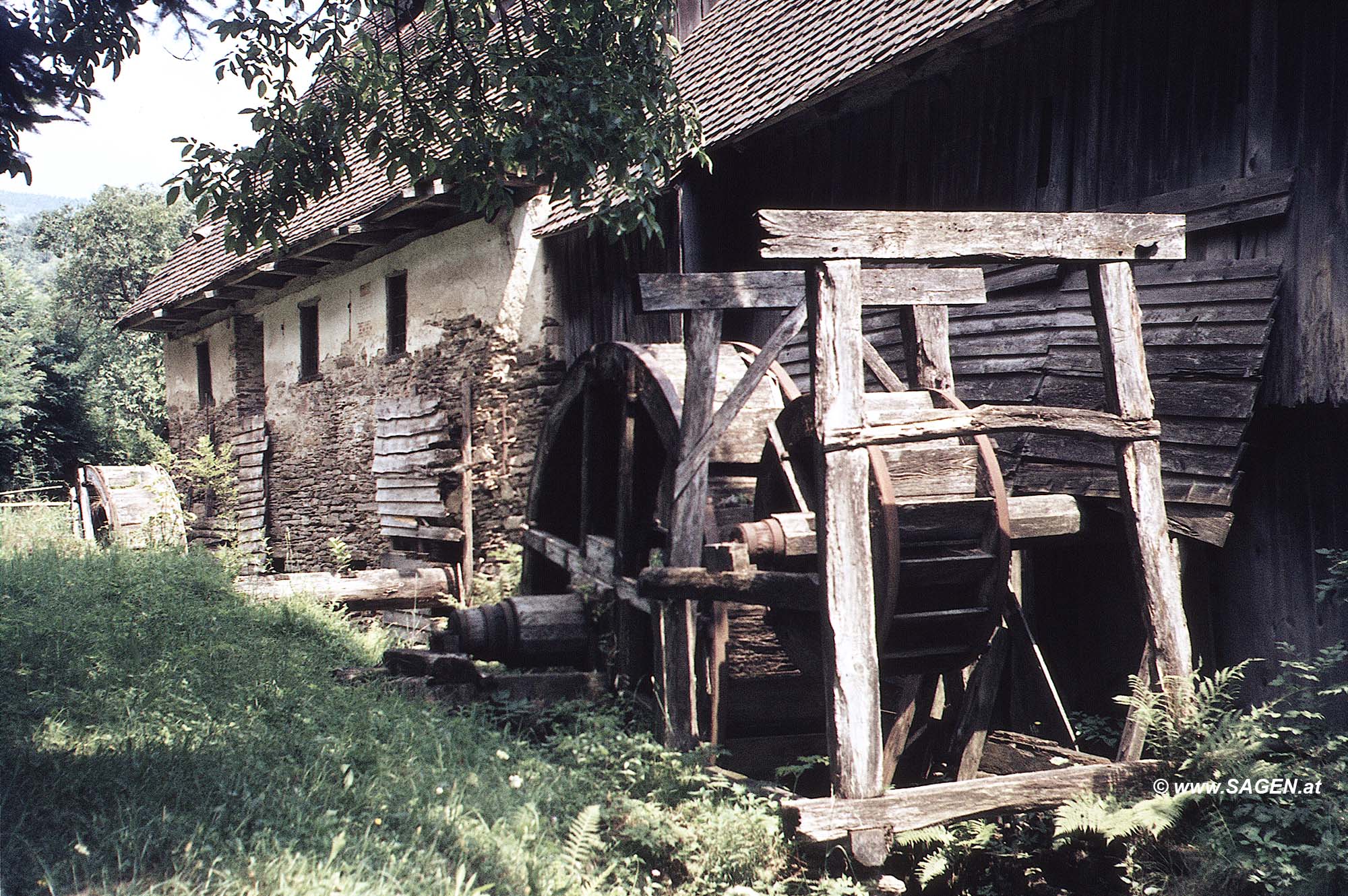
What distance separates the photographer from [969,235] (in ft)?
14.1

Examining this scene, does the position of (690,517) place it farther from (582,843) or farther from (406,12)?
(406,12)

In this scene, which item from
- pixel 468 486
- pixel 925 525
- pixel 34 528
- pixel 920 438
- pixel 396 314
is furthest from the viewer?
pixel 396 314

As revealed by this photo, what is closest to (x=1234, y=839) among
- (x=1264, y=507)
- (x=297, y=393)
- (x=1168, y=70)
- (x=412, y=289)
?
(x=1264, y=507)

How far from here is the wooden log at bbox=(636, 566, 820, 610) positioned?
15.8 feet

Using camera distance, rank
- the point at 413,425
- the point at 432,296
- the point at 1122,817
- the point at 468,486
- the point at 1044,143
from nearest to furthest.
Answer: the point at 1122,817
the point at 1044,143
the point at 468,486
the point at 432,296
the point at 413,425

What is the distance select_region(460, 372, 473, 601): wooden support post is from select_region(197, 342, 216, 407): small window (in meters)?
8.23

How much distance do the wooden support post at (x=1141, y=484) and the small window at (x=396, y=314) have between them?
897cm

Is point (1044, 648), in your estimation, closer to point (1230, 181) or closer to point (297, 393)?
point (1230, 181)

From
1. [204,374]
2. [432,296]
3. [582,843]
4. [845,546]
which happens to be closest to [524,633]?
[582,843]

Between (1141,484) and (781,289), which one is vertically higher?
(781,289)

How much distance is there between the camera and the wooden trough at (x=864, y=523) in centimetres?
402

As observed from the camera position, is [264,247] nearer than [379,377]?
No

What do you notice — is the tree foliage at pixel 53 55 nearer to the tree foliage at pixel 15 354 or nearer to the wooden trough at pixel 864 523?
the wooden trough at pixel 864 523

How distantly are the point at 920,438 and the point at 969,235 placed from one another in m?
0.87
